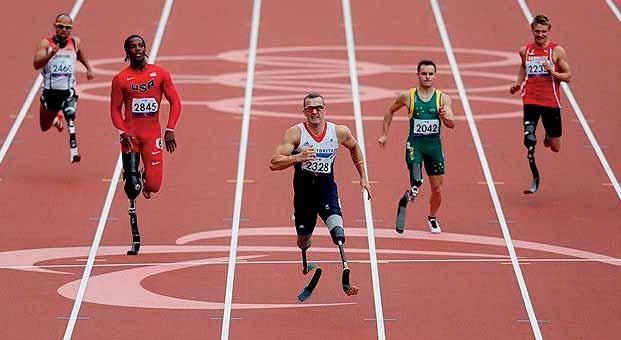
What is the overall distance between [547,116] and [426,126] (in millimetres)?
2082

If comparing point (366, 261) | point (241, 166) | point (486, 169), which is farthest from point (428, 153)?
point (241, 166)

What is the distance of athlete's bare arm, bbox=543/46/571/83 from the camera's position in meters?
17.2

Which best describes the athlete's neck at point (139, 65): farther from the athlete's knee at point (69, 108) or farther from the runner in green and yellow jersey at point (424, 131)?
the athlete's knee at point (69, 108)

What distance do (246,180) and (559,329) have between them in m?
5.75

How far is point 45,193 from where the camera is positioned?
17500 mm

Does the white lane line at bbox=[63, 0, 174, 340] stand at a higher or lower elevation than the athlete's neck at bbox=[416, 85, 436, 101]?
lower

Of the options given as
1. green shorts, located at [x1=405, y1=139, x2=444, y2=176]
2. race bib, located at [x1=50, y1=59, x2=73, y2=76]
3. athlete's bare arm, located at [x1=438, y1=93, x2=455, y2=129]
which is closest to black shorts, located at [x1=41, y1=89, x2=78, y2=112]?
race bib, located at [x1=50, y1=59, x2=73, y2=76]

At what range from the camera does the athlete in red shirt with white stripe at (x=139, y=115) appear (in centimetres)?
1507

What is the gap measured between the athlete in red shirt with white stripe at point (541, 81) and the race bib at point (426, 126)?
1.55m

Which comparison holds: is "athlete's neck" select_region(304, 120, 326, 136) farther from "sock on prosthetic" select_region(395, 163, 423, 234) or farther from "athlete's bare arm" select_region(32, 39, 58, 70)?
"athlete's bare arm" select_region(32, 39, 58, 70)

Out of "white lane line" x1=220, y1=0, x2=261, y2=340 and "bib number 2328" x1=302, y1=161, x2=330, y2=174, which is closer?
"bib number 2328" x1=302, y1=161, x2=330, y2=174

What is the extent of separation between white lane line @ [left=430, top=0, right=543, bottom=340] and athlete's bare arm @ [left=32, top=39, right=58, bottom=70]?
A: 197 inches

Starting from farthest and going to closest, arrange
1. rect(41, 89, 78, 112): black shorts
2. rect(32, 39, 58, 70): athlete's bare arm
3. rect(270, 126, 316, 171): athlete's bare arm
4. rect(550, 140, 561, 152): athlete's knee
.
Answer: rect(41, 89, 78, 112): black shorts → rect(550, 140, 561, 152): athlete's knee → rect(32, 39, 58, 70): athlete's bare arm → rect(270, 126, 316, 171): athlete's bare arm

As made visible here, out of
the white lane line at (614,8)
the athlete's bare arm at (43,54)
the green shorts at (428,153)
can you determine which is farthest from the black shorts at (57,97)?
the white lane line at (614,8)
